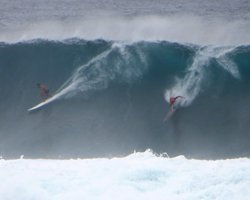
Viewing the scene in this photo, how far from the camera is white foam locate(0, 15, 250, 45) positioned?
63.2 ft

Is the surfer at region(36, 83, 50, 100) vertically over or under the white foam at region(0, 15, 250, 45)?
under

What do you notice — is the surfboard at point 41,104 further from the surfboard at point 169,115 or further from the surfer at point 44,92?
the surfboard at point 169,115

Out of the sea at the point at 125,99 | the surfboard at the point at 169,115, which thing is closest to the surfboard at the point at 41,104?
the sea at the point at 125,99

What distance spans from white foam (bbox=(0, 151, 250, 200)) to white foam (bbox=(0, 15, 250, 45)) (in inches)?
182

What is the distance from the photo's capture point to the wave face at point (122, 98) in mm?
17250

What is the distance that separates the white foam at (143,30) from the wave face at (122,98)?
0.31m

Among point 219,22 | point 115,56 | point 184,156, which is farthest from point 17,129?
point 219,22

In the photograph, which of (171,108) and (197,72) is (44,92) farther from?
(197,72)

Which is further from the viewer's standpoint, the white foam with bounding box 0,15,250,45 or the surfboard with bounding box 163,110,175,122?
the white foam with bounding box 0,15,250,45

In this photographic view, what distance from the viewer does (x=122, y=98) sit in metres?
18.4

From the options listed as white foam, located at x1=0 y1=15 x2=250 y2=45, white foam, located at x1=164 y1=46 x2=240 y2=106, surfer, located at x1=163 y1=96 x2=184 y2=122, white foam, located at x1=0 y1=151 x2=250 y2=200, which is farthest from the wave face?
white foam, located at x1=0 y1=151 x2=250 y2=200

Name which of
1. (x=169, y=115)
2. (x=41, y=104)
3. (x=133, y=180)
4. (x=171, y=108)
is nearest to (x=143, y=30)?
(x=171, y=108)

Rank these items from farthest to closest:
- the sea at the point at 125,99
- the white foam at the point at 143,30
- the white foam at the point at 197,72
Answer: the white foam at the point at 143,30 → the white foam at the point at 197,72 → the sea at the point at 125,99

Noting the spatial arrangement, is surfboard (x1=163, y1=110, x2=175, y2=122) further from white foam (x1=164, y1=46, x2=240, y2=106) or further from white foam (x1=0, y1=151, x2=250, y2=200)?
white foam (x1=0, y1=151, x2=250, y2=200)
